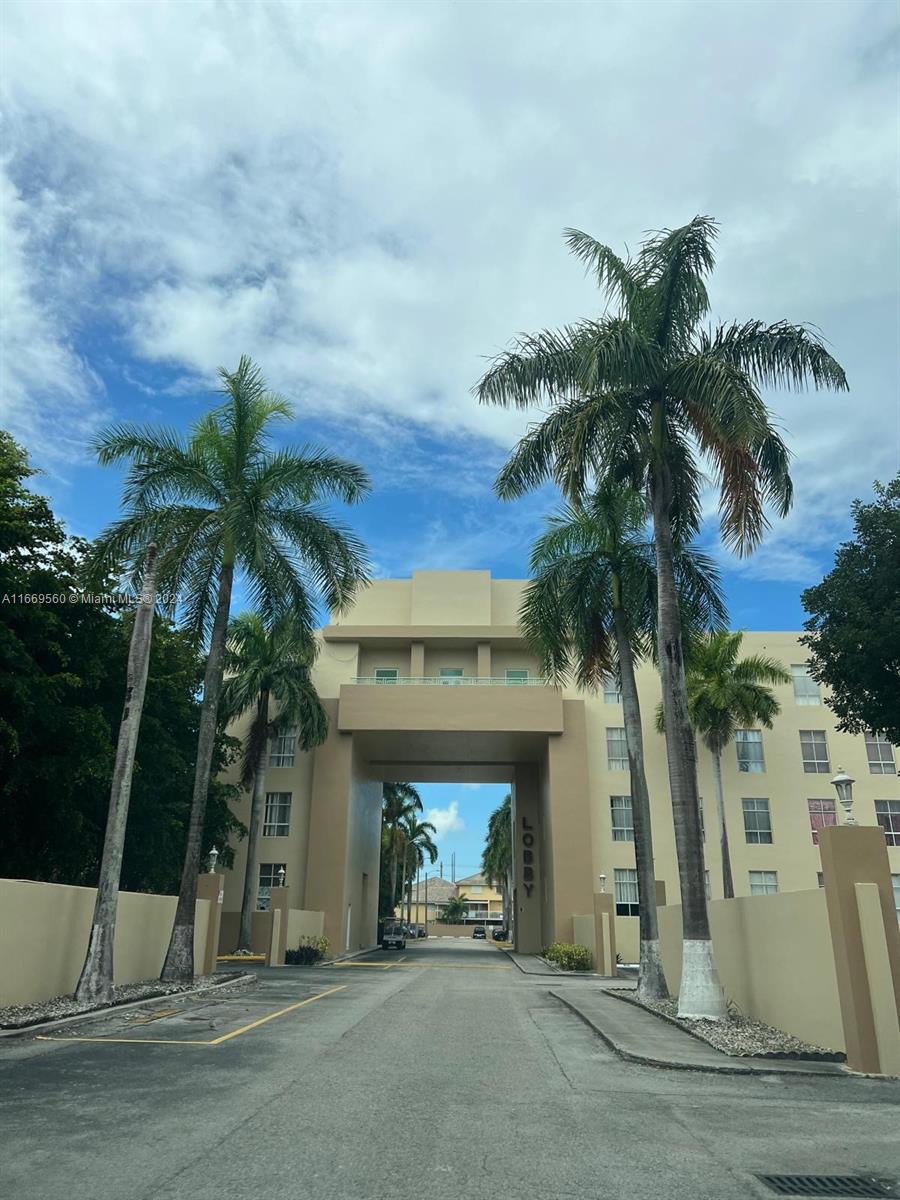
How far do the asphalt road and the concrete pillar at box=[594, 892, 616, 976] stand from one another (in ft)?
55.9

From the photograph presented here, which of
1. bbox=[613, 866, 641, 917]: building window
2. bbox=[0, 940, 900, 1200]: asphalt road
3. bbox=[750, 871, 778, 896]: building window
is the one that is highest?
bbox=[750, 871, 778, 896]: building window

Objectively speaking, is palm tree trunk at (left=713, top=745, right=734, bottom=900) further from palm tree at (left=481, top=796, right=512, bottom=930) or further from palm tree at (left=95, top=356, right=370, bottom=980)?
palm tree at (left=481, top=796, right=512, bottom=930)

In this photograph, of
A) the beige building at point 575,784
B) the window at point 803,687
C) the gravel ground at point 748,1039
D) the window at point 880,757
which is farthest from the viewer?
the window at point 803,687

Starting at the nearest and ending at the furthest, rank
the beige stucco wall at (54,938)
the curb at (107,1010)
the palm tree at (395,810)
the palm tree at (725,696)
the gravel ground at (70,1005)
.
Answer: the curb at (107,1010) < the gravel ground at (70,1005) < the beige stucco wall at (54,938) < the palm tree at (725,696) < the palm tree at (395,810)

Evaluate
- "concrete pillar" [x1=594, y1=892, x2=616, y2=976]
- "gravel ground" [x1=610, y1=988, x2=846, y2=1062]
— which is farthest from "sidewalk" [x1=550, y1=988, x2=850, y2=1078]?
"concrete pillar" [x1=594, y1=892, x2=616, y2=976]

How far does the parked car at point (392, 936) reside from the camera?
46.9m

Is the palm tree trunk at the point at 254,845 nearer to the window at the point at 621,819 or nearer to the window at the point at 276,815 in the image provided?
the window at the point at 276,815

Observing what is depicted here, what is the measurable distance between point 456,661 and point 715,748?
13.8 m

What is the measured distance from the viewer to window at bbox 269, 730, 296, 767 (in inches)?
1587

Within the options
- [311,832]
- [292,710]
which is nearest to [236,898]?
[311,832]

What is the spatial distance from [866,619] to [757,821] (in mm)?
20355

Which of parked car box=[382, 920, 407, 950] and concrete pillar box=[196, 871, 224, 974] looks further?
parked car box=[382, 920, 407, 950]

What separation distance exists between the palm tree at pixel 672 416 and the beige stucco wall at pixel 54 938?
32.8ft

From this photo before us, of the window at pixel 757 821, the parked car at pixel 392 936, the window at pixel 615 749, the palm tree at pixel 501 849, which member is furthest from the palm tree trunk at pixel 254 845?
the palm tree at pixel 501 849
